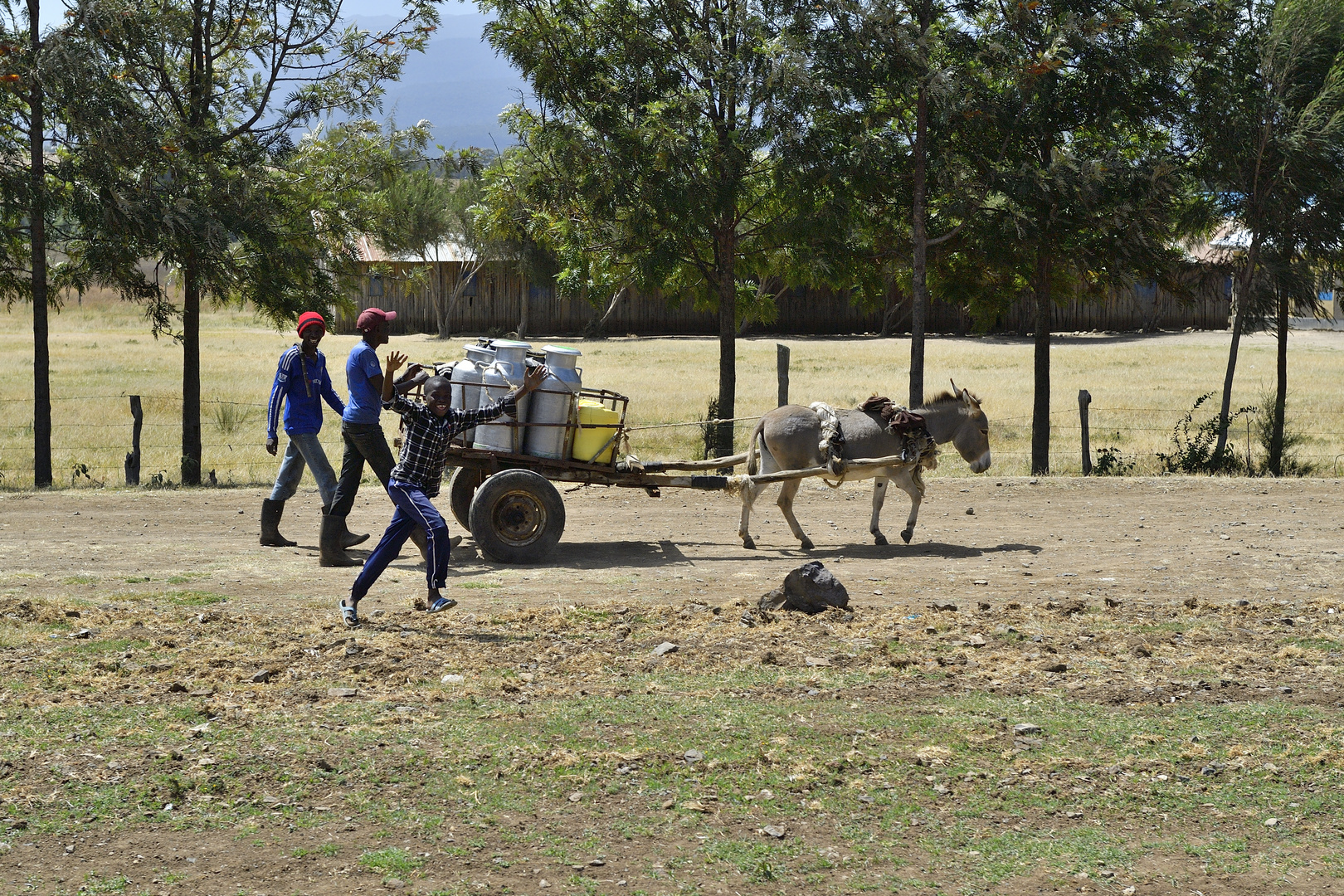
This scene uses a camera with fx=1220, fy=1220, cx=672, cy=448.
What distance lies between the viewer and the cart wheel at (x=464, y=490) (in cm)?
1232

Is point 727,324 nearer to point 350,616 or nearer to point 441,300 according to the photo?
point 350,616

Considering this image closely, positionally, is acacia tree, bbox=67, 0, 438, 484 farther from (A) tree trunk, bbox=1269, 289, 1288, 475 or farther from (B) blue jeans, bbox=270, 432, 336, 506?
(A) tree trunk, bbox=1269, 289, 1288, 475

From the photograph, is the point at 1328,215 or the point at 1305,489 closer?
the point at 1305,489

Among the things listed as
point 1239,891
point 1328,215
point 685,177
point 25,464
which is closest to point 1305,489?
point 1328,215

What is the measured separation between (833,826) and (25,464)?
1881cm

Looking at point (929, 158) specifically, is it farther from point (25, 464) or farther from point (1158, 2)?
point (25, 464)

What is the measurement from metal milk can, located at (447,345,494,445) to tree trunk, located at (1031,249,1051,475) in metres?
11.4

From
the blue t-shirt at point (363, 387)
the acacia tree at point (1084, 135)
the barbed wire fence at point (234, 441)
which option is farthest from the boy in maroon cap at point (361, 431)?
the acacia tree at point (1084, 135)

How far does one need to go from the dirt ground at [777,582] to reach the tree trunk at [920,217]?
253cm

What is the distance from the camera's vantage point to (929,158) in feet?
63.1

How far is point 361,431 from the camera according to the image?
34.3 ft

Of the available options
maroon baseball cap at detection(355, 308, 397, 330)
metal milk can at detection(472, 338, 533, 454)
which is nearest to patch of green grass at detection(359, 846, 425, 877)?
maroon baseball cap at detection(355, 308, 397, 330)

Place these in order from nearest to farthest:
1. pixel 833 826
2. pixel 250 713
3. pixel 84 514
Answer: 1. pixel 833 826
2. pixel 250 713
3. pixel 84 514

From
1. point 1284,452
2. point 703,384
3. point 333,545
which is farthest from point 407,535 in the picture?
point 703,384
